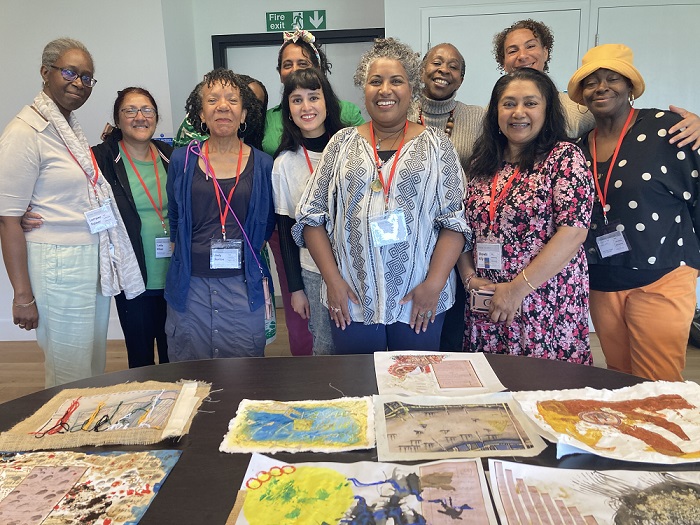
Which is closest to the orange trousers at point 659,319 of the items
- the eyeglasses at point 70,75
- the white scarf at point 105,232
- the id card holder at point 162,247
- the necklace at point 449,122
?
the necklace at point 449,122

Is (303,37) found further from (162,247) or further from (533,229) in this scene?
(533,229)

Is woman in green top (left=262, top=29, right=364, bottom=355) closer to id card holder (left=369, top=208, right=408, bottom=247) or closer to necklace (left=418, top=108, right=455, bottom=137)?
necklace (left=418, top=108, right=455, bottom=137)

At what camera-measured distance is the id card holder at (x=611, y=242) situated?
6.22 ft

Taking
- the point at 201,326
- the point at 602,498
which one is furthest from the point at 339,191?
the point at 602,498

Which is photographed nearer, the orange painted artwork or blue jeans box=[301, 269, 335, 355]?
the orange painted artwork

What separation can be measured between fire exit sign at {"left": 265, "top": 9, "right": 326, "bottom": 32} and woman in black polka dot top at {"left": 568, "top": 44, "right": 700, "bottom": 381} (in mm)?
3059

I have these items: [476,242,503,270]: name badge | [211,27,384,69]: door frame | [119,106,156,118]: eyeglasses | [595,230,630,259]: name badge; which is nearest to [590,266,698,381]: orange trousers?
[595,230,630,259]: name badge

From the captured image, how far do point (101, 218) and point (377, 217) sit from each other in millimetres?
1209

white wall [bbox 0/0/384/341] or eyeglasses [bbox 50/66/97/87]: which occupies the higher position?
white wall [bbox 0/0/384/341]

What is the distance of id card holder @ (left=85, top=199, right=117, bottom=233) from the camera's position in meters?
2.12

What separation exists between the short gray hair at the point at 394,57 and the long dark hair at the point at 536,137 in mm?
302

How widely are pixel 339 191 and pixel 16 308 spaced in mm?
1428

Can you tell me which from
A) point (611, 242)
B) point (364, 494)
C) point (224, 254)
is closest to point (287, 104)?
point (224, 254)

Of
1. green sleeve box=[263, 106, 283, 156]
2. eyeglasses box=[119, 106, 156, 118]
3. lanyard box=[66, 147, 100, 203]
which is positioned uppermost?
eyeglasses box=[119, 106, 156, 118]
